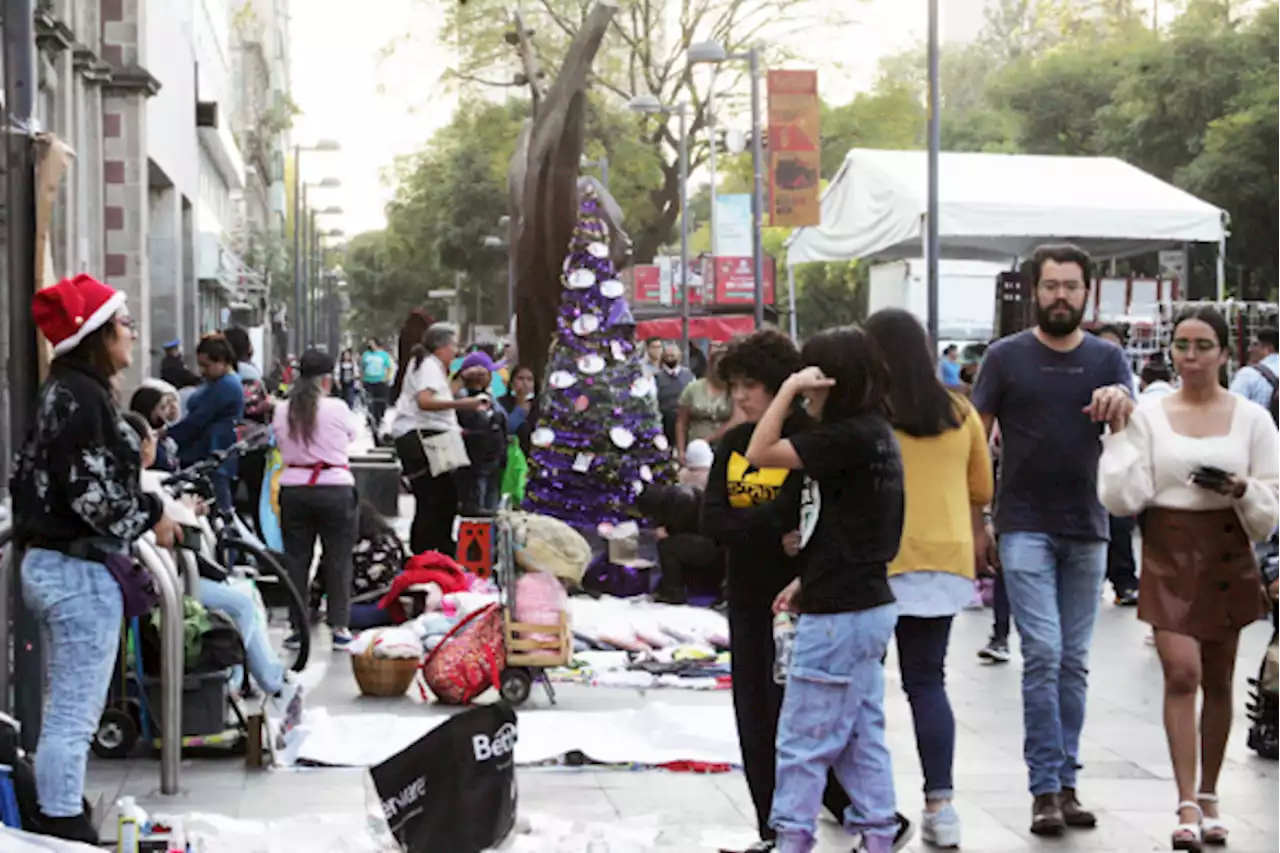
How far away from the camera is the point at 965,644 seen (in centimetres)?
1198

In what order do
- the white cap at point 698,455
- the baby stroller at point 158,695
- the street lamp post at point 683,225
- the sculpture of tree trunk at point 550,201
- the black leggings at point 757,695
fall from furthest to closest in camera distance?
the street lamp post at point 683,225 < the sculpture of tree trunk at point 550,201 < the white cap at point 698,455 < the baby stroller at point 158,695 < the black leggings at point 757,695

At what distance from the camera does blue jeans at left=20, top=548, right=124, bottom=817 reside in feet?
19.5

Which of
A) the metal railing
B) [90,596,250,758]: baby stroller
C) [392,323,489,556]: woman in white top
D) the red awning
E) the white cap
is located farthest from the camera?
the red awning

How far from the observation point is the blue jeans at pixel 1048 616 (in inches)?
268

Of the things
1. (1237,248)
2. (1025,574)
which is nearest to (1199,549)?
(1025,574)

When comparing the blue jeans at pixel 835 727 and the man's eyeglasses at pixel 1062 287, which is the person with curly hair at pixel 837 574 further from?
the man's eyeglasses at pixel 1062 287

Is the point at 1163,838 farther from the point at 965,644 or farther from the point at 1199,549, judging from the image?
the point at 965,644

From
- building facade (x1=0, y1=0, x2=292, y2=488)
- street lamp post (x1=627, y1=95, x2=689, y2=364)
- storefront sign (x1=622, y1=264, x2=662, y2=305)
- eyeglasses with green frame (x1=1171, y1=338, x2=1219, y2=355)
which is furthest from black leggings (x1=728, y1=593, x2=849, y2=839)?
storefront sign (x1=622, y1=264, x2=662, y2=305)

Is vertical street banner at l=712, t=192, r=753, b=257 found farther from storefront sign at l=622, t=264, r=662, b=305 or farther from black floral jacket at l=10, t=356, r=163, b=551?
black floral jacket at l=10, t=356, r=163, b=551

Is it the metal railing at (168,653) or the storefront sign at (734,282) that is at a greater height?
the storefront sign at (734,282)

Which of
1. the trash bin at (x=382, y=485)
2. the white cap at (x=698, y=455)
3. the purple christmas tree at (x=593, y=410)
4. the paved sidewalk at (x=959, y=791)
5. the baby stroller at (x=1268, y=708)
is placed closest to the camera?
the paved sidewalk at (x=959, y=791)

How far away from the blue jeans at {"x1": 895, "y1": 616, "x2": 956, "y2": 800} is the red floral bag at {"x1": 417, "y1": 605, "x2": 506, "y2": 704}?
11.2 feet

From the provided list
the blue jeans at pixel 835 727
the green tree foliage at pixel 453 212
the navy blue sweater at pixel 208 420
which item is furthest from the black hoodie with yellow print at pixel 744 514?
the green tree foliage at pixel 453 212

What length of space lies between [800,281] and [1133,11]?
18626 millimetres
